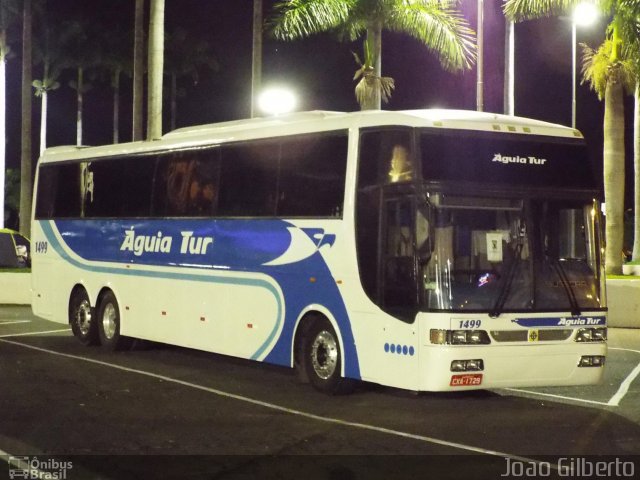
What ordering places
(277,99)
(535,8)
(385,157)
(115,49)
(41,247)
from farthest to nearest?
(115,49) < (535,8) < (277,99) < (41,247) < (385,157)

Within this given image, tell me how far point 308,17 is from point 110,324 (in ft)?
40.5

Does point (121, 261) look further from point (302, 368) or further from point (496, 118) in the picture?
point (496, 118)

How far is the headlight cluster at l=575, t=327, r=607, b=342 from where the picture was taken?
43.0 ft

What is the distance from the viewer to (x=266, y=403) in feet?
43.5

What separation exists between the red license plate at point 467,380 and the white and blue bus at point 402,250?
0.05ft

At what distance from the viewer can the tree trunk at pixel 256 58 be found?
33.8 meters

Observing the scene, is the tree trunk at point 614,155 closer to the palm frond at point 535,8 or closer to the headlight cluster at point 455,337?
the palm frond at point 535,8

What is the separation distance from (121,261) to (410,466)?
32.7 ft

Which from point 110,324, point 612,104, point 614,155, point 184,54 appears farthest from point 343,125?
point 184,54

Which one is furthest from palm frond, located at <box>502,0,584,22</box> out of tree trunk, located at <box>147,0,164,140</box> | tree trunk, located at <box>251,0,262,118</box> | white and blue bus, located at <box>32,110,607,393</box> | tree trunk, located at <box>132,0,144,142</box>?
white and blue bus, located at <box>32,110,607,393</box>

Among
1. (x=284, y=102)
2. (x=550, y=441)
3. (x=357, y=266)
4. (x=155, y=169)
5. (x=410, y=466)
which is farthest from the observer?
(x=284, y=102)

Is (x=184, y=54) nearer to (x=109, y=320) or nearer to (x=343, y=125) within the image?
(x=109, y=320)

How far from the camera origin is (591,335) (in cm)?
1320

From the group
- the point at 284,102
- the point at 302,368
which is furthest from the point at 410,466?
the point at 284,102
